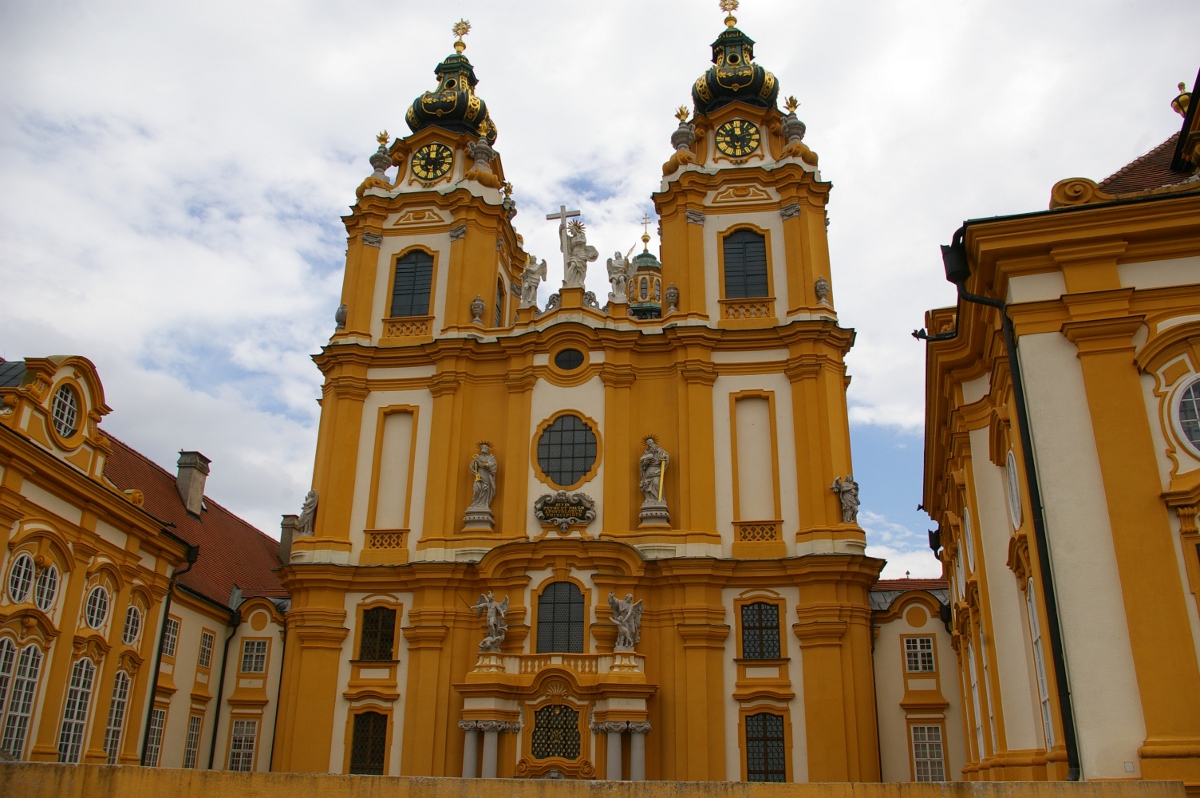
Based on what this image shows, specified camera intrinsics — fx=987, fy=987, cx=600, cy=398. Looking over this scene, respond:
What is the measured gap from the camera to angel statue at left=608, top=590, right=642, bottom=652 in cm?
2327

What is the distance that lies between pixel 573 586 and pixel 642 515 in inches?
103

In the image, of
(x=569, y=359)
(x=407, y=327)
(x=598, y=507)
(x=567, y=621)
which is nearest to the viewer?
(x=567, y=621)

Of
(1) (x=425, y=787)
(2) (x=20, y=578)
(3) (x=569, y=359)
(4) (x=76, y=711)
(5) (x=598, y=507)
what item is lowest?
(1) (x=425, y=787)

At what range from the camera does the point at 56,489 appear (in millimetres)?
20156

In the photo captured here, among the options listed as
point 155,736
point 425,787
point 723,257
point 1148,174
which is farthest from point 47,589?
point 1148,174

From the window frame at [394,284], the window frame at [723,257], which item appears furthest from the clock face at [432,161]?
the window frame at [723,257]

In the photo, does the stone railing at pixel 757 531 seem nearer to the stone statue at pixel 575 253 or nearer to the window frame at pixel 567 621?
the window frame at pixel 567 621

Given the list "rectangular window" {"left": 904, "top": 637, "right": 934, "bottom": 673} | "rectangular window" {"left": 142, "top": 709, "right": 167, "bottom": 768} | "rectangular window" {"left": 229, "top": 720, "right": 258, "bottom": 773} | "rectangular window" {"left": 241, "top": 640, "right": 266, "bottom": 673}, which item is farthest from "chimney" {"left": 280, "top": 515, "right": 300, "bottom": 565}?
"rectangular window" {"left": 904, "top": 637, "right": 934, "bottom": 673}

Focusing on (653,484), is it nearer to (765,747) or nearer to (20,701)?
(765,747)

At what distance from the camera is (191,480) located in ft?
107

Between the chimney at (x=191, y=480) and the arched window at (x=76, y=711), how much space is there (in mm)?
11052

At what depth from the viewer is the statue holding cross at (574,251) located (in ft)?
95.3

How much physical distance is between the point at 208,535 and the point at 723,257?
18.9 m

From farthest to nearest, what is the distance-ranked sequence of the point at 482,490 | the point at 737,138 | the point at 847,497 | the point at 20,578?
the point at 737,138 → the point at 482,490 → the point at 847,497 → the point at 20,578
